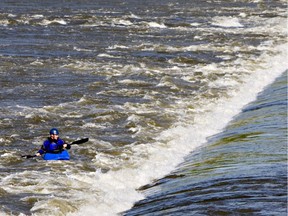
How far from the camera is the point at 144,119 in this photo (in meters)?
26.0

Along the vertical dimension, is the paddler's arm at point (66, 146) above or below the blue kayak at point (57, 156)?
above

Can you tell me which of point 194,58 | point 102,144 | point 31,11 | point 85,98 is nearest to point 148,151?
point 102,144

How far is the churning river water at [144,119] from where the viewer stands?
16.4 meters

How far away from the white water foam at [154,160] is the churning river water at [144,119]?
0.05m

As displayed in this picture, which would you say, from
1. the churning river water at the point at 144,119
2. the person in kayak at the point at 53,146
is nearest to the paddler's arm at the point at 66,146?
the person in kayak at the point at 53,146

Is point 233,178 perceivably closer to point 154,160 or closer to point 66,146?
point 154,160

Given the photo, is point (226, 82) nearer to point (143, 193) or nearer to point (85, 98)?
point (85, 98)

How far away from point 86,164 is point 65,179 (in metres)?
1.94

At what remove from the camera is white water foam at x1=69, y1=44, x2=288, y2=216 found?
54.5 feet

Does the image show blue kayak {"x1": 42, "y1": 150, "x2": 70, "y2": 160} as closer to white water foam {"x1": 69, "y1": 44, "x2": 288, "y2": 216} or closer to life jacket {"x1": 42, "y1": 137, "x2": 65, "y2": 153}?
life jacket {"x1": 42, "y1": 137, "x2": 65, "y2": 153}

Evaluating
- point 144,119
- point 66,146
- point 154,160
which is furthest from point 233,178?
point 144,119

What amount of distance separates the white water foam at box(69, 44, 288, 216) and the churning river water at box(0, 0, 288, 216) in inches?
1.8

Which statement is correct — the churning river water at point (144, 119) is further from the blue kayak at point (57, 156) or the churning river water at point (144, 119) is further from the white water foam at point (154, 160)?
the blue kayak at point (57, 156)

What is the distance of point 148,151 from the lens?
71.2 ft
